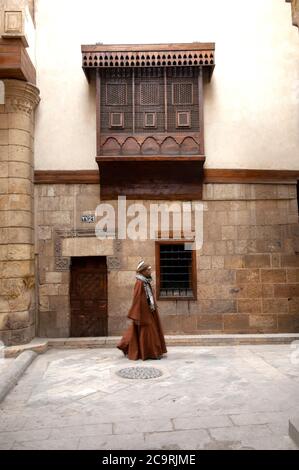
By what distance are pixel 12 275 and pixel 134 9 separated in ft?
22.1

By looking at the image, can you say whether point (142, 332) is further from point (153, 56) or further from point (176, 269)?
point (153, 56)

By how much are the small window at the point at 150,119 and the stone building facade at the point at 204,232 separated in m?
1.24

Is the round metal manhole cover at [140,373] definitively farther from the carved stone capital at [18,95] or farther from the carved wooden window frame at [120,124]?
the carved stone capital at [18,95]

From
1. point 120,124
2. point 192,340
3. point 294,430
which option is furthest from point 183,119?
point 294,430

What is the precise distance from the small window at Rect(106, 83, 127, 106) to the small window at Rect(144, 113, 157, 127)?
583 millimetres

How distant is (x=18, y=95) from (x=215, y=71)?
4510mm

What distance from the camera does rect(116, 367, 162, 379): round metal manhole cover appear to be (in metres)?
6.54

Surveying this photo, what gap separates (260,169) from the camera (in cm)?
978

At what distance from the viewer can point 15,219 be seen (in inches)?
338

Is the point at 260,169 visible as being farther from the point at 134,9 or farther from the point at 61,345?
the point at 61,345

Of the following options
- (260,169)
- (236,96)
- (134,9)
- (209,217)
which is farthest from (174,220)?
(134,9)

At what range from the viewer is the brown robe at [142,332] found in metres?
7.50

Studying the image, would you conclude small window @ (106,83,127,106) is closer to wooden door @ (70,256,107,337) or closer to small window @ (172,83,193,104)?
small window @ (172,83,193,104)

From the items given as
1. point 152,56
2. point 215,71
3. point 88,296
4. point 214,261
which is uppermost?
point 152,56
